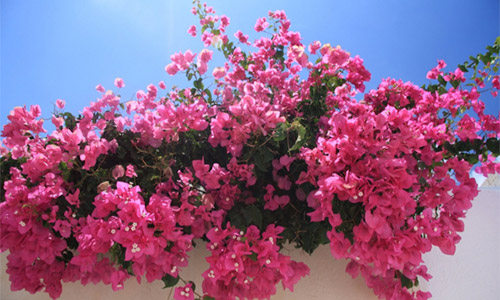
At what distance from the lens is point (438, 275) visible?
125 centimetres

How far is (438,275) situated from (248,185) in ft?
2.68

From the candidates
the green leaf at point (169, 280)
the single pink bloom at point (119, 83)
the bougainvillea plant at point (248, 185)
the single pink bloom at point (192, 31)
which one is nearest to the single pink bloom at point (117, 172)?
the bougainvillea plant at point (248, 185)

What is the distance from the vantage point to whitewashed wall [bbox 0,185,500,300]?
118cm

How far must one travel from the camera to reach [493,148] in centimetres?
100

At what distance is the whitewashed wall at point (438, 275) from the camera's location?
1181mm

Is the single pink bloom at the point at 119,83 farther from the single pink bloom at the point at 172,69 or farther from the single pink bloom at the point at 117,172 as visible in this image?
the single pink bloom at the point at 117,172

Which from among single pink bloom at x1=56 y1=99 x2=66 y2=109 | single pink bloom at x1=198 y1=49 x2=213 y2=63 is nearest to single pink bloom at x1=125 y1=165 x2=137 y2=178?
single pink bloom at x1=198 y1=49 x2=213 y2=63

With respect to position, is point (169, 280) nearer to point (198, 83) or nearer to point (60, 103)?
point (198, 83)

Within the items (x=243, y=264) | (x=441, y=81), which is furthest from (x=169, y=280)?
(x=441, y=81)

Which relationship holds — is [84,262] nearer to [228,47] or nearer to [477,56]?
[228,47]

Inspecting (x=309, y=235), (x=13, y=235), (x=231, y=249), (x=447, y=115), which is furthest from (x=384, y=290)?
(x=13, y=235)

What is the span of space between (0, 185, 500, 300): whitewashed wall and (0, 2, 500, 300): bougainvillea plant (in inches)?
5.7

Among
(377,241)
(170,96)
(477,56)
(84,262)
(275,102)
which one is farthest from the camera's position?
(170,96)

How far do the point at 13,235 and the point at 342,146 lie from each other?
1033mm
